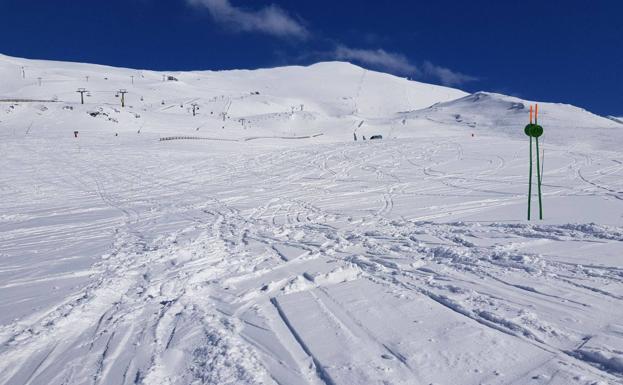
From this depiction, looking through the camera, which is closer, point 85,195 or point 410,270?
point 410,270

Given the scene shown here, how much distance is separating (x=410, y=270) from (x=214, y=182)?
12.6 m

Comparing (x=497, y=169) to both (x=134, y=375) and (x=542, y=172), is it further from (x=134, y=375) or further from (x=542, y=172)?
(x=134, y=375)

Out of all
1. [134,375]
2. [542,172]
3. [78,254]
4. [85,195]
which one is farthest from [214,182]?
[134,375]

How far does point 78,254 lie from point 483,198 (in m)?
9.37

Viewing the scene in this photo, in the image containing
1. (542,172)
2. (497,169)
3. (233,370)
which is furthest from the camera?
(497,169)

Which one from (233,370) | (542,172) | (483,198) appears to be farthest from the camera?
(542,172)

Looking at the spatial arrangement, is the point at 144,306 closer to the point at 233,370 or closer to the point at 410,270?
the point at 233,370

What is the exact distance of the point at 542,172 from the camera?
16.1m

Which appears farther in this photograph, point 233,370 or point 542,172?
point 542,172

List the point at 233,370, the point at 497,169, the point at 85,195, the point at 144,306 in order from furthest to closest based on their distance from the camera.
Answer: the point at 497,169 < the point at 85,195 < the point at 144,306 < the point at 233,370

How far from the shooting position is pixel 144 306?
4.68 meters

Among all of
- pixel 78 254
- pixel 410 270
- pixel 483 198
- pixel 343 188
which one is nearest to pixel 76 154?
pixel 343 188

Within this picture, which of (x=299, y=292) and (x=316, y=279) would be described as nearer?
(x=299, y=292)

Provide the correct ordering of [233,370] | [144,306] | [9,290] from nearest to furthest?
1. [233,370]
2. [144,306]
3. [9,290]
